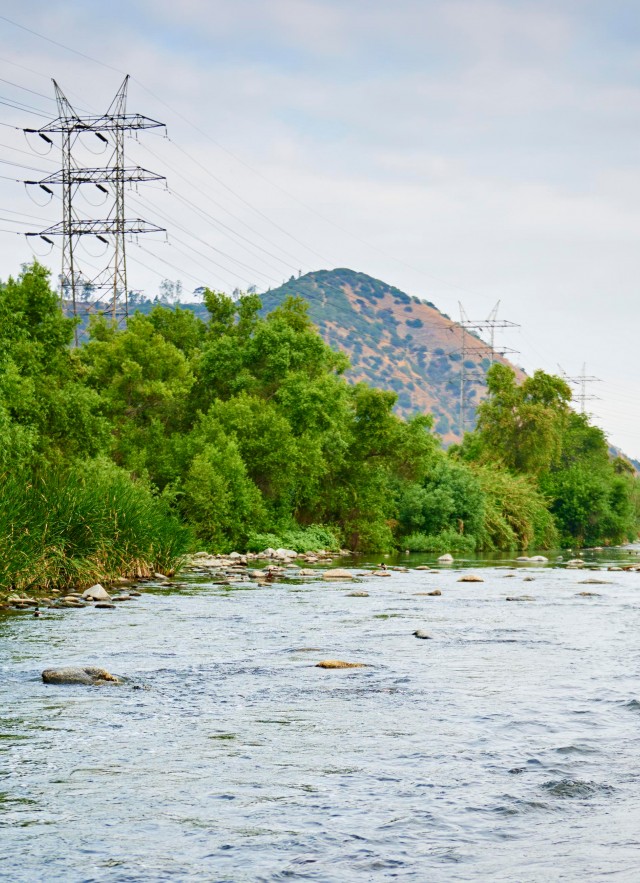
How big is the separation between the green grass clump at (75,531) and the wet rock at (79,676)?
8.69m

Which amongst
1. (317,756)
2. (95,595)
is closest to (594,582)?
(95,595)

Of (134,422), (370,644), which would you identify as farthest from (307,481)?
(370,644)

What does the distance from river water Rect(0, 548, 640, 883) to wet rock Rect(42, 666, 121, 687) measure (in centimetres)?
33

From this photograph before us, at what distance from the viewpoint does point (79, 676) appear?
41.7 feet

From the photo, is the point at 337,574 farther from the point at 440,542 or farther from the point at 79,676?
the point at 440,542

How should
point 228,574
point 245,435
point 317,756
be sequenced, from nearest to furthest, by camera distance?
1. point 317,756
2. point 228,574
3. point 245,435

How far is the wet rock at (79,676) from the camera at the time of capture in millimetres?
12640

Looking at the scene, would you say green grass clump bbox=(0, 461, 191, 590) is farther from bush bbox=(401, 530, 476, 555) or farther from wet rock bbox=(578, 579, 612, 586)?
bush bbox=(401, 530, 476, 555)

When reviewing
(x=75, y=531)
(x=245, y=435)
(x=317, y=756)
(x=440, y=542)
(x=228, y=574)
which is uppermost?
(x=245, y=435)

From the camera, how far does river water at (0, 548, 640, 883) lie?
6.46 meters

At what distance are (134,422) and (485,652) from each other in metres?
36.7

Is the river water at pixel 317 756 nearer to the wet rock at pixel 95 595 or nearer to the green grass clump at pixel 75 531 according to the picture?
the wet rock at pixel 95 595

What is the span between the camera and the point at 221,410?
51.5m

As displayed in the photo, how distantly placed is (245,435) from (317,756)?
41.8 metres
